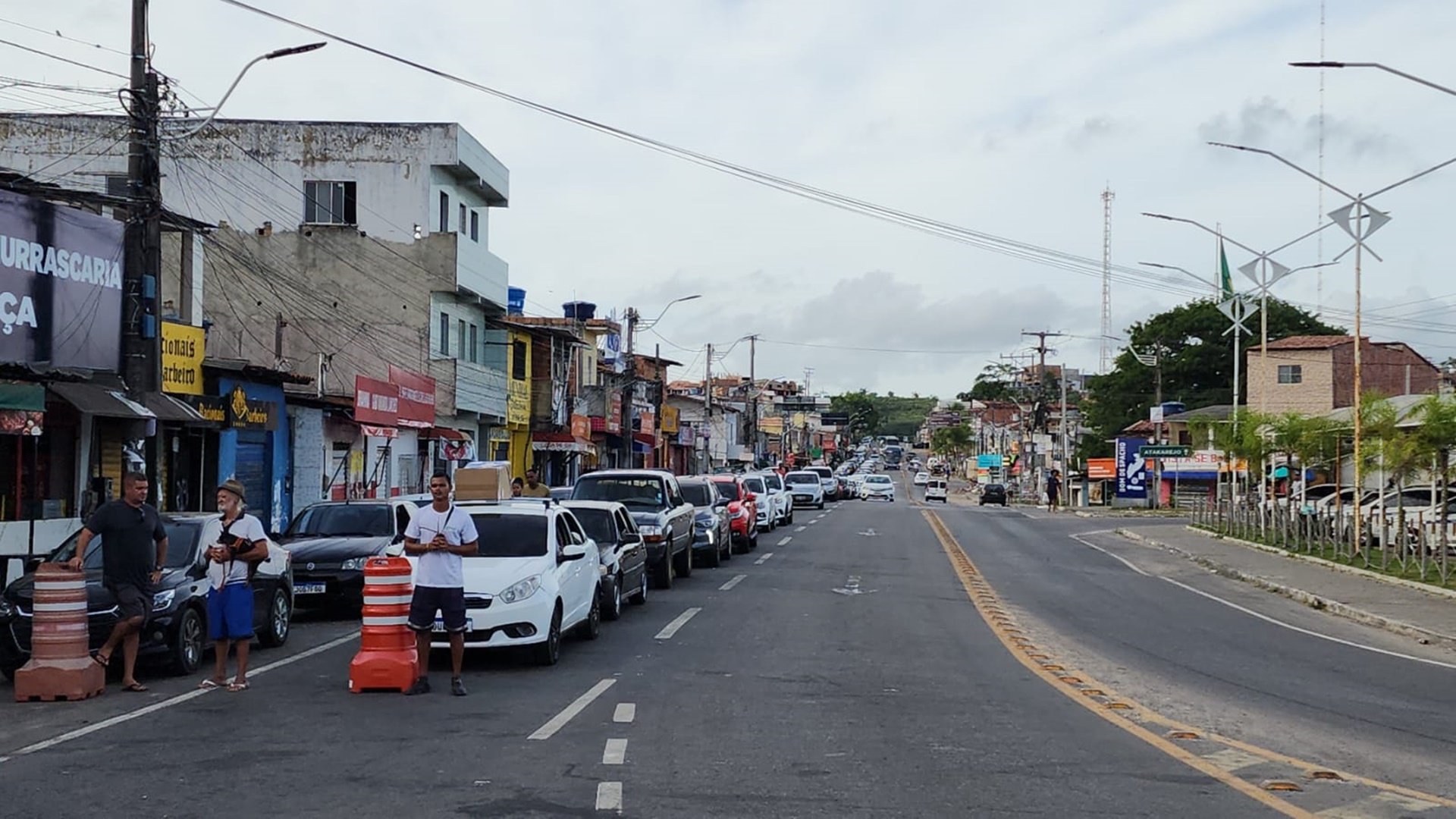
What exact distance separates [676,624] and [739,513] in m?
14.8

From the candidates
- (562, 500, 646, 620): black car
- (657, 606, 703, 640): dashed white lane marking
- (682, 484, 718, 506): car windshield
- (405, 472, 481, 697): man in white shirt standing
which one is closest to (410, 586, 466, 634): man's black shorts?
(405, 472, 481, 697): man in white shirt standing

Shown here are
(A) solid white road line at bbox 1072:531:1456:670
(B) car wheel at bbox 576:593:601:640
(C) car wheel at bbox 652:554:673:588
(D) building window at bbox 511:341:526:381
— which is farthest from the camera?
(D) building window at bbox 511:341:526:381

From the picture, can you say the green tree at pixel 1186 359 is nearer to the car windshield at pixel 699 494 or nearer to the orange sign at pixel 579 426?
the orange sign at pixel 579 426

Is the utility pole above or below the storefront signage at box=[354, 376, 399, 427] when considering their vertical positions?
above

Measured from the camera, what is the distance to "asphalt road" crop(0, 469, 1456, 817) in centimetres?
837

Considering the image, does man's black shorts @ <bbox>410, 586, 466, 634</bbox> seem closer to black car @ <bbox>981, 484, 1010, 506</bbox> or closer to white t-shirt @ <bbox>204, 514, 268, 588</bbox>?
white t-shirt @ <bbox>204, 514, 268, 588</bbox>

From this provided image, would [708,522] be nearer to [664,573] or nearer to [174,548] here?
[664,573]

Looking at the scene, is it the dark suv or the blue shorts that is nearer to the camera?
the blue shorts

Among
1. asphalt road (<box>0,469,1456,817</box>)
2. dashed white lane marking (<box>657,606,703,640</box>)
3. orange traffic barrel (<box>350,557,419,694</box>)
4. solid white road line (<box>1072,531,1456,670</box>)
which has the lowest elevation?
solid white road line (<box>1072,531,1456,670</box>)

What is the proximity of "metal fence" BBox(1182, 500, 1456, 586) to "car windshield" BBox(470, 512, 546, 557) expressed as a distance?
58.7 ft

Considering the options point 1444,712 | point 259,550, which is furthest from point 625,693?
point 1444,712

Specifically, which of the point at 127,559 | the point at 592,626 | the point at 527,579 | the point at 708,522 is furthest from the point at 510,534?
the point at 708,522

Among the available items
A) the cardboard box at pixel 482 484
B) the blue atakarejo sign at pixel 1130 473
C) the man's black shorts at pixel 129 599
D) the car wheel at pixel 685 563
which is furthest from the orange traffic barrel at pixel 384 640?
the blue atakarejo sign at pixel 1130 473

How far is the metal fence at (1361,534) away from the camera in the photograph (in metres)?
28.2
